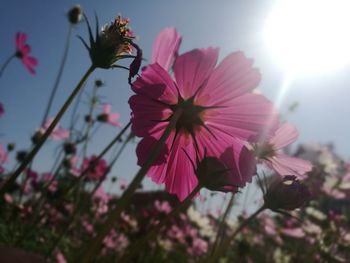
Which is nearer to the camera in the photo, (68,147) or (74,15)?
(74,15)

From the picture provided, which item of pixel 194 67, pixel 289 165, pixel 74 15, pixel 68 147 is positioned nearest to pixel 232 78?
pixel 194 67

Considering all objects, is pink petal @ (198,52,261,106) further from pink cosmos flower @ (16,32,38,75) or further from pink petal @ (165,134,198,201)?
pink cosmos flower @ (16,32,38,75)

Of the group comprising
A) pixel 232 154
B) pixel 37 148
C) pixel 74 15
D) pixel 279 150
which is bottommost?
pixel 37 148

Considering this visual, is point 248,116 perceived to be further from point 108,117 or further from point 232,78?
point 108,117

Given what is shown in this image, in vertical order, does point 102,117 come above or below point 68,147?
above

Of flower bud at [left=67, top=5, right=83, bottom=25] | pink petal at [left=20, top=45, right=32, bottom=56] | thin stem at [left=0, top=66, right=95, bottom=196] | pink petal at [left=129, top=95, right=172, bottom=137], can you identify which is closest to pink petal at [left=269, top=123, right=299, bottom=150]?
pink petal at [left=129, top=95, right=172, bottom=137]

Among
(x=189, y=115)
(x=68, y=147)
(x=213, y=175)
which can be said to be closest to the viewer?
(x=213, y=175)

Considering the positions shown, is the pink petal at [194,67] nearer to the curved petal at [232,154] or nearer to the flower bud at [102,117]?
the curved petal at [232,154]
